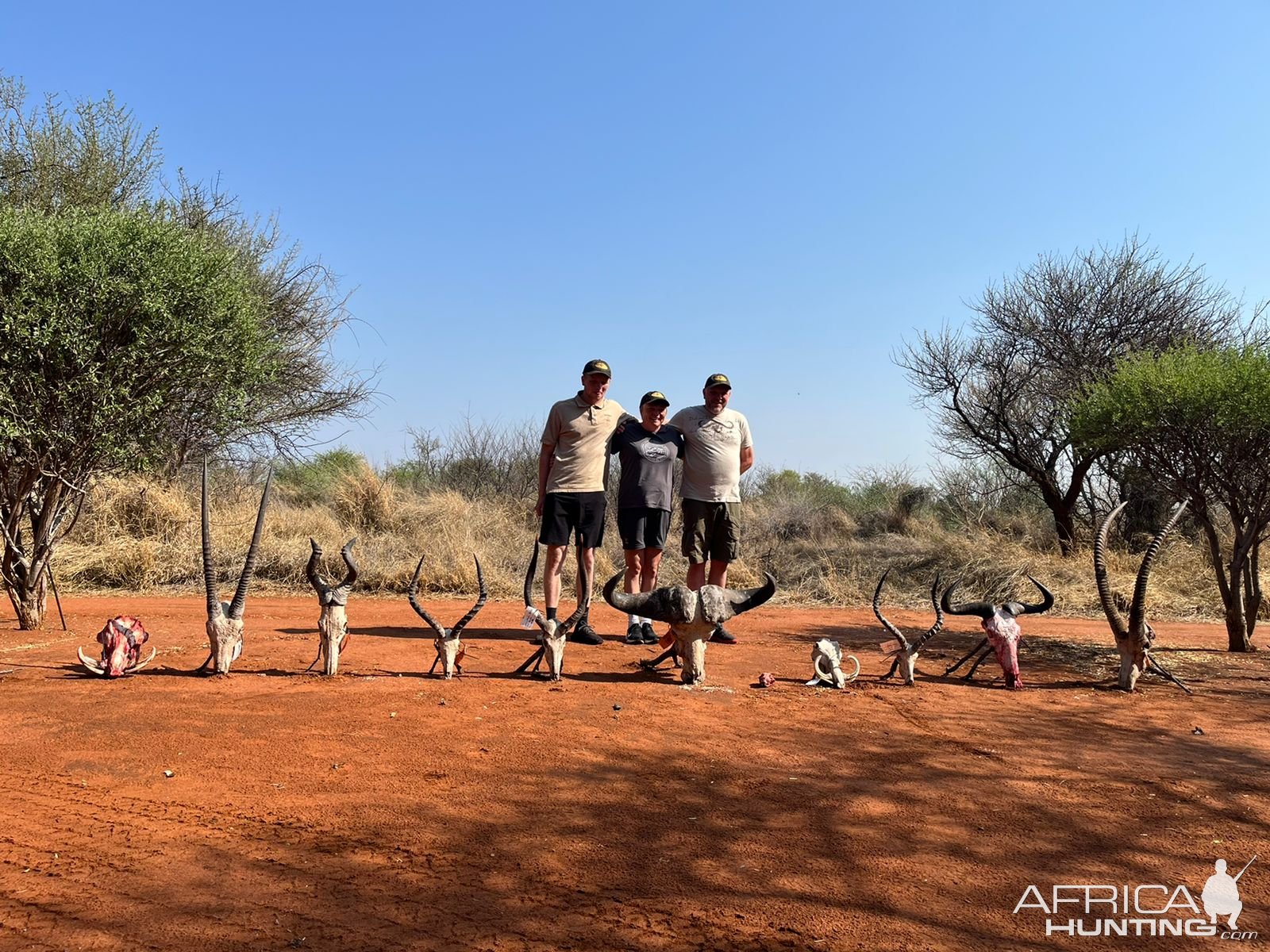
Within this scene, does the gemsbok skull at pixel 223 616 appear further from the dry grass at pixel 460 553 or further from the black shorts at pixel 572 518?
the dry grass at pixel 460 553

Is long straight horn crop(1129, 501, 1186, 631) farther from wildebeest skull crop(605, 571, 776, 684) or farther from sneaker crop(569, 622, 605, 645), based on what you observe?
sneaker crop(569, 622, 605, 645)

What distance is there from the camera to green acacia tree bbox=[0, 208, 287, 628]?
246 inches

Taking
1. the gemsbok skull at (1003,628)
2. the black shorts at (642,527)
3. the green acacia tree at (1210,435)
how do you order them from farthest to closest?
the black shorts at (642,527)
the green acacia tree at (1210,435)
the gemsbok skull at (1003,628)

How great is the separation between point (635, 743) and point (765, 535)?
13.7 metres

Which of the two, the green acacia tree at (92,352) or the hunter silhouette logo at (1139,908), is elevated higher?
the green acacia tree at (92,352)

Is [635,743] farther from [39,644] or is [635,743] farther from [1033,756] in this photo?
[39,644]

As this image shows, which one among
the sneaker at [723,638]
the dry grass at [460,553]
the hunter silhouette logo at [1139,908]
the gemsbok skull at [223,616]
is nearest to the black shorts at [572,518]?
the sneaker at [723,638]

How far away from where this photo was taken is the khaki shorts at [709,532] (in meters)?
7.16

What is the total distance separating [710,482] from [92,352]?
510 centimetres

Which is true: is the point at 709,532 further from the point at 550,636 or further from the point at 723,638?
the point at 550,636

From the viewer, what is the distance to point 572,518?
692cm

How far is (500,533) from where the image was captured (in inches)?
582

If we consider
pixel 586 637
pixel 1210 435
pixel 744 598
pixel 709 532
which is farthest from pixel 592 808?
pixel 1210 435

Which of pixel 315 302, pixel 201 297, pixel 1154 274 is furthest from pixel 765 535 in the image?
pixel 201 297
